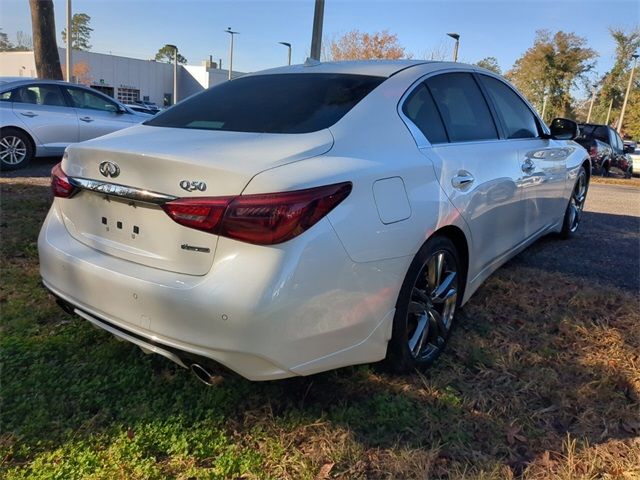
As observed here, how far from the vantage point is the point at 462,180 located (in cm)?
285

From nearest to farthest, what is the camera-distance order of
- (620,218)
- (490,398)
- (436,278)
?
(490,398) < (436,278) < (620,218)

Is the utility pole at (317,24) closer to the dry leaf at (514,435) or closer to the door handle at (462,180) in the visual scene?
the door handle at (462,180)

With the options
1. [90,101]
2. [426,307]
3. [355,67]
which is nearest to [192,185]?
[426,307]

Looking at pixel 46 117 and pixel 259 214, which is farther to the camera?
pixel 46 117

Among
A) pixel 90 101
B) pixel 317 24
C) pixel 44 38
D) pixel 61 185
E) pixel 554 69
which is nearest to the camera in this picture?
Answer: pixel 61 185

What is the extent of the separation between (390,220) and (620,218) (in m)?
6.37

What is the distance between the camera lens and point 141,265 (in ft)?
7.08

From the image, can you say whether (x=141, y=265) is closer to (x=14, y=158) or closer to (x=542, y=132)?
(x=542, y=132)

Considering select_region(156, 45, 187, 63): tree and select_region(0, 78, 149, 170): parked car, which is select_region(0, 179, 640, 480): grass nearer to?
select_region(0, 78, 149, 170): parked car

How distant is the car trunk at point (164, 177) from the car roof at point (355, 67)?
2.72 feet

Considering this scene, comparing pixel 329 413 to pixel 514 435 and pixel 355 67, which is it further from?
pixel 355 67

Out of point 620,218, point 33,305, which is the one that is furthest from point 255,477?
point 620,218

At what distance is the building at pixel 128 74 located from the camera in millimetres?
56562

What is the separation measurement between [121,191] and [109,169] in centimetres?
14
